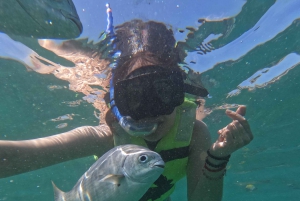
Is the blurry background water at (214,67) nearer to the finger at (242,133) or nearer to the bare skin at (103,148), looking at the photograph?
the bare skin at (103,148)

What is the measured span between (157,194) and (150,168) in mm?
2855

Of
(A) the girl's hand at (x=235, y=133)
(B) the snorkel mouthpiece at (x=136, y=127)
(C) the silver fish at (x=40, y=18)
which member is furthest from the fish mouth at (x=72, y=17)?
(A) the girl's hand at (x=235, y=133)

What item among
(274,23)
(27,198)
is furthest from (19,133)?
(27,198)

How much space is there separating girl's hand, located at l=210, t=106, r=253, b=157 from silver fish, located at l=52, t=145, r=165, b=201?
4.43 ft

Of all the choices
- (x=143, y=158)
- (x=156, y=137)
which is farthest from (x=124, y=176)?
(x=156, y=137)

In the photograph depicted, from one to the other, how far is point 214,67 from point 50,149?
24.8 feet

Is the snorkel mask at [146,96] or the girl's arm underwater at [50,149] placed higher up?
the snorkel mask at [146,96]

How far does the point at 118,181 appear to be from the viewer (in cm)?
248

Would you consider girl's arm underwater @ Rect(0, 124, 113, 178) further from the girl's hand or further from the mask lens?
the girl's hand

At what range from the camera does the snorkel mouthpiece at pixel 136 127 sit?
388 cm

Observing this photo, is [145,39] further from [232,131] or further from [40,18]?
[40,18]

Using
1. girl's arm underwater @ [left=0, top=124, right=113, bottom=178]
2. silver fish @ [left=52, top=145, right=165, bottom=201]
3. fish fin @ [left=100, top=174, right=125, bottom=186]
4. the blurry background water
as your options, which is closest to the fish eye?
silver fish @ [left=52, top=145, right=165, bottom=201]

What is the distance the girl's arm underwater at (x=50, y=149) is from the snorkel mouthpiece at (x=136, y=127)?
97 centimetres

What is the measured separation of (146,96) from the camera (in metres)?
4.23
